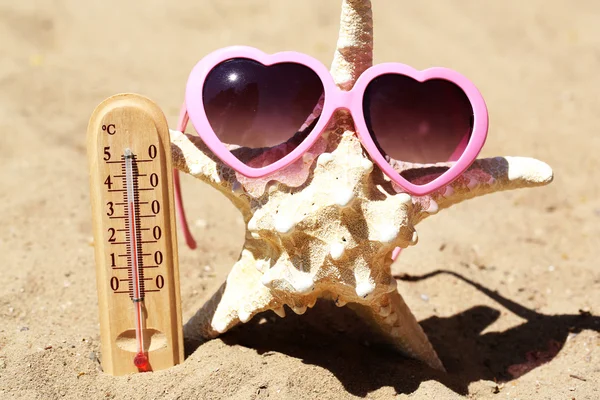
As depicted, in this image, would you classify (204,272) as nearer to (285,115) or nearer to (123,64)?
(285,115)

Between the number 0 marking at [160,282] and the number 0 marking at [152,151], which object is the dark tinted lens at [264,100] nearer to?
the number 0 marking at [152,151]

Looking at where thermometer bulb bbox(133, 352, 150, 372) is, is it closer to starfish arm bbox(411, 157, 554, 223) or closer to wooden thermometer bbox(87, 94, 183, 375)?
wooden thermometer bbox(87, 94, 183, 375)

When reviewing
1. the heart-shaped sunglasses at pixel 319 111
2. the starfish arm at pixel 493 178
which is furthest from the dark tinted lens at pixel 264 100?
the starfish arm at pixel 493 178

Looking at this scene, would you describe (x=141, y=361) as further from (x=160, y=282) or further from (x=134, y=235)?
(x=134, y=235)

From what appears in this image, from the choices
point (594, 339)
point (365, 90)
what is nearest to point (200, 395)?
point (365, 90)

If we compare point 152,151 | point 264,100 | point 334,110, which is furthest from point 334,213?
point 152,151

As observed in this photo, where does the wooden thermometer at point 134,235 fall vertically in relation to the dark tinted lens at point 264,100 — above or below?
below
